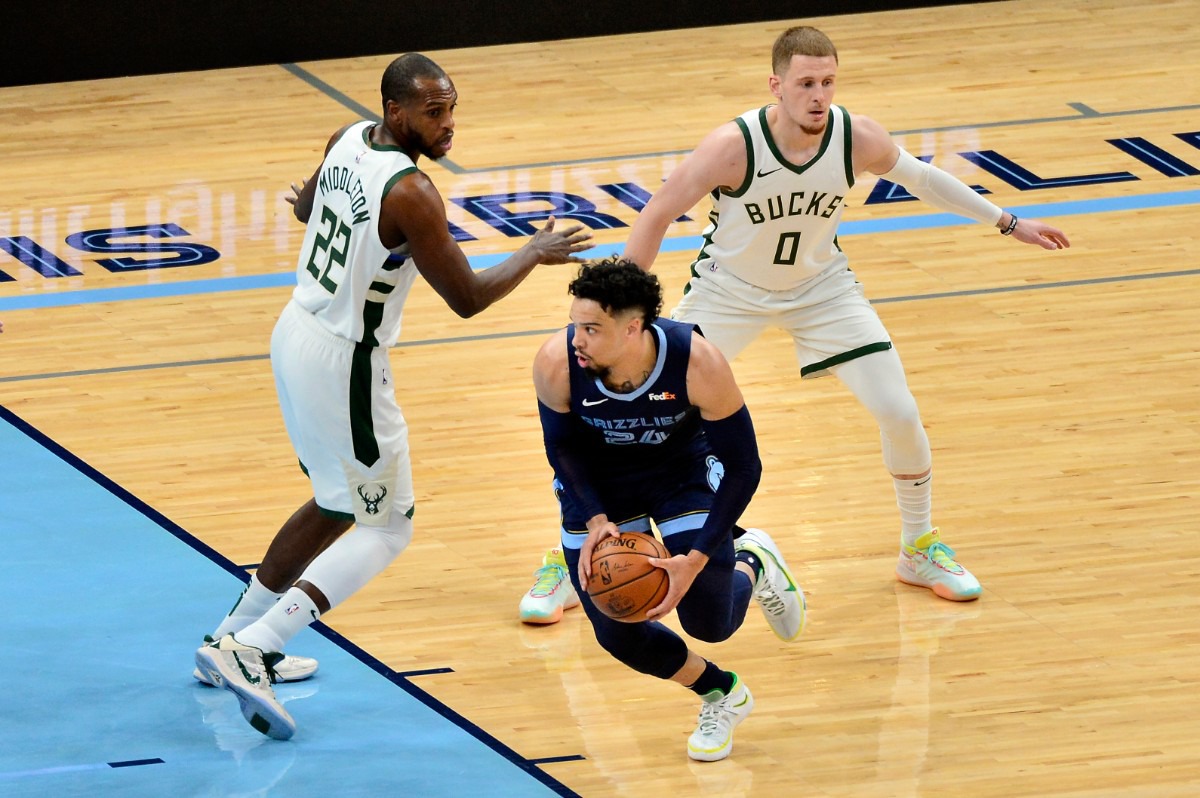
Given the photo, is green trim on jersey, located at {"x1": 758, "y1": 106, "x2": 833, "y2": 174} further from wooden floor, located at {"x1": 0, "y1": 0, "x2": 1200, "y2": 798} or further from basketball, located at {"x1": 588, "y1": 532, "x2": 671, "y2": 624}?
basketball, located at {"x1": 588, "y1": 532, "x2": 671, "y2": 624}

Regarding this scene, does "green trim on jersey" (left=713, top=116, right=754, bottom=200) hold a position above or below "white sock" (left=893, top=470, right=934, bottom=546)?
above

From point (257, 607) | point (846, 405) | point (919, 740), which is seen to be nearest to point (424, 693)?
point (257, 607)

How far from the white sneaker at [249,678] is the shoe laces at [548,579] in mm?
1097

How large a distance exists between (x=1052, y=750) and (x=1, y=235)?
6859 millimetres

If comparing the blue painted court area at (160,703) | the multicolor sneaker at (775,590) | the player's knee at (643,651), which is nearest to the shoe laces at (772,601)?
the multicolor sneaker at (775,590)

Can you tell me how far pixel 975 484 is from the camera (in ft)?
23.3

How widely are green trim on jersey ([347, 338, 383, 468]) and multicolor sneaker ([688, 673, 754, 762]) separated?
1.16 metres

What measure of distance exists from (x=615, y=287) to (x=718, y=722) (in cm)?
130

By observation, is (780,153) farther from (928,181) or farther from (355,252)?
(355,252)

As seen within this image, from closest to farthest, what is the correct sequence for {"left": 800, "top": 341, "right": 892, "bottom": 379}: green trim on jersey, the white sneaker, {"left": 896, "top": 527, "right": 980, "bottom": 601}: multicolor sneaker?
the white sneaker
{"left": 800, "top": 341, "right": 892, "bottom": 379}: green trim on jersey
{"left": 896, "top": 527, "right": 980, "bottom": 601}: multicolor sneaker

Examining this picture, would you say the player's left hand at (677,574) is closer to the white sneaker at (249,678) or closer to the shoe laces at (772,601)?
the shoe laces at (772,601)

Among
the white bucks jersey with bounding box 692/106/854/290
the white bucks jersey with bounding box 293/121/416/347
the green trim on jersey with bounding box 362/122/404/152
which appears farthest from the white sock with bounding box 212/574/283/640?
the white bucks jersey with bounding box 692/106/854/290

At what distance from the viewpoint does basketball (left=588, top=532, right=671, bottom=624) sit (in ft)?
16.2

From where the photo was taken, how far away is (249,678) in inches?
205
